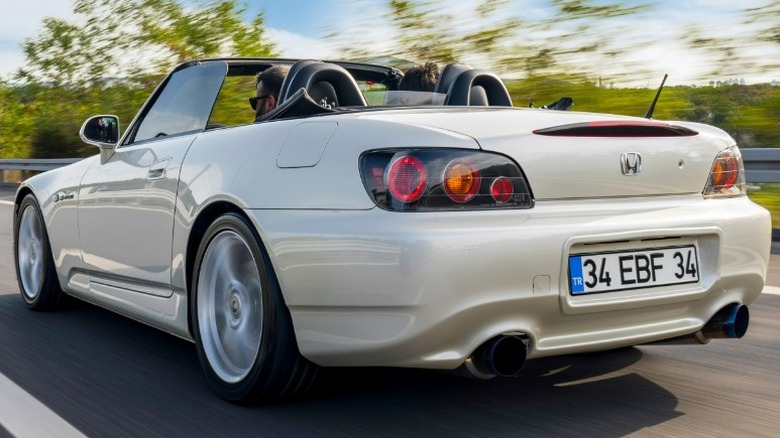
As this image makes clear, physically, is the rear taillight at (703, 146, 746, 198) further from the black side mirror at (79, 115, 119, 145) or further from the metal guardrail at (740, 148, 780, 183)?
the metal guardrail at (740, 148, 780, 183)

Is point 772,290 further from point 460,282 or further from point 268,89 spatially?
point 460,282

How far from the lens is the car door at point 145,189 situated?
3.98 m

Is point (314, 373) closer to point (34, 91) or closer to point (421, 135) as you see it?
point (421, 135)

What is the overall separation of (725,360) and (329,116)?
1.95 meters

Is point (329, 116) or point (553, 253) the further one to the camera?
point (329, 116)

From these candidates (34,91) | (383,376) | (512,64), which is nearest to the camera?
(383,376)

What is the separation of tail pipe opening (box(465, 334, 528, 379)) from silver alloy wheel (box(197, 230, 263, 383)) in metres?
0.79

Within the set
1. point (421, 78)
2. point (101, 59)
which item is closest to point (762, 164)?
point (421, 78)

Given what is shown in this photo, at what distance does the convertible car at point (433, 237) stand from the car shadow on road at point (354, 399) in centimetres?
17

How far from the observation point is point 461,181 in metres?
2.98

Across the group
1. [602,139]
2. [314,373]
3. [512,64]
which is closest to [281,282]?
[314,373]

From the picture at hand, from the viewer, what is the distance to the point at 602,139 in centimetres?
326

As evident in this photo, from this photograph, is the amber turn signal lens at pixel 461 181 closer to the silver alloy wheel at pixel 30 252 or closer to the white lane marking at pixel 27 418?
the white lane marking at pixel 27 418

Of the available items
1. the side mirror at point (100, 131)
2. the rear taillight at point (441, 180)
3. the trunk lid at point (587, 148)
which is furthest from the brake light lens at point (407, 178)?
the side mirror at point (100, 131)
